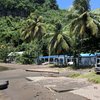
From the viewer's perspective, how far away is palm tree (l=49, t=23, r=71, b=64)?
54.1m

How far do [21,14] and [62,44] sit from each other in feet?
364

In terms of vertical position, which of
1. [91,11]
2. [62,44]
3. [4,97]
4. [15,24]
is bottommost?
[4,97]

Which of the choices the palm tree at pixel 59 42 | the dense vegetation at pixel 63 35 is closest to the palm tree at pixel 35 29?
the dense vegetation at pixel 63 35

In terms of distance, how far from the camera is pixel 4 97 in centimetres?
2133

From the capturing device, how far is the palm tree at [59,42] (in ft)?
177

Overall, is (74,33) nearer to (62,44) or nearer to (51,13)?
(62,44)

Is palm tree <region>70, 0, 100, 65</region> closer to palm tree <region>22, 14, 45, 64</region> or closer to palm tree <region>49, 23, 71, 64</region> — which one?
palm tree <region>49, 23, 71, 64</region>

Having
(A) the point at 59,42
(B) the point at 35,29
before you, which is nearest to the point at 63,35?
(A) the point at 59,42

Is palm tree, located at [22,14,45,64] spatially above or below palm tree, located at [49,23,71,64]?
above

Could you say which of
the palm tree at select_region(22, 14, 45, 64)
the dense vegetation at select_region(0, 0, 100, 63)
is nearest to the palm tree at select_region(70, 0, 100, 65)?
the dense vegetation at select_region(0, 0, 100, 63)

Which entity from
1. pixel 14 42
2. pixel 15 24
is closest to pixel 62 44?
pixel 14 42

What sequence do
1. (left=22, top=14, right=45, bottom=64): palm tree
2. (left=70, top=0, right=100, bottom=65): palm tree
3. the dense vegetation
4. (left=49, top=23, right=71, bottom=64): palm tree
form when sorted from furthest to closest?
1. (left=22, top=14, right=45, bottom=64): palm tree
2. (left=49, top=23, right=71, bottom=64): palm tree
3. the dense vegetation
4. (left=70, top=0, right=100, bottom=65): palm tree

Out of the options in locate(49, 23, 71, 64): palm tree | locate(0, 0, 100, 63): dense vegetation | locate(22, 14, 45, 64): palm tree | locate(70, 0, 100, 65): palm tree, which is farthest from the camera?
locate(22, 14, 45, 64): palm tree

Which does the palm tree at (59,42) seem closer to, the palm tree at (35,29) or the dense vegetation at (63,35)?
the dense vegetation at (63,35)
